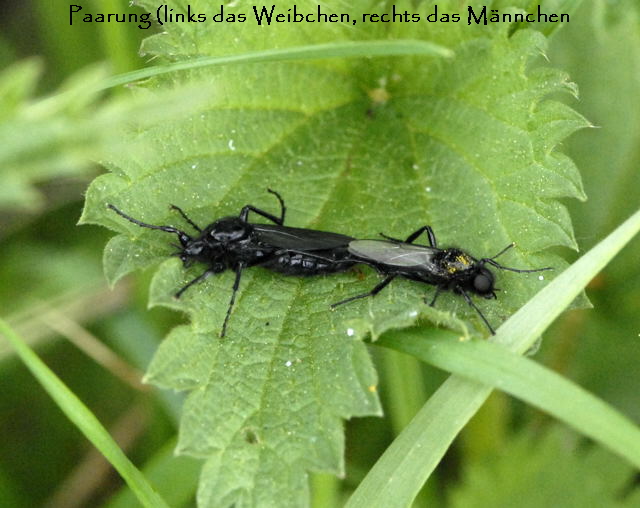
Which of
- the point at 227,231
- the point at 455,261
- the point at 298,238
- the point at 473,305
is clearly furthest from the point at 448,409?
the point at 227,231

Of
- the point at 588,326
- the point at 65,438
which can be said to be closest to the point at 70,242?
the point at 65,438

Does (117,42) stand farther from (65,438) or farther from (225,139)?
(65,438)

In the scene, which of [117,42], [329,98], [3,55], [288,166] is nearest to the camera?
[288,166]

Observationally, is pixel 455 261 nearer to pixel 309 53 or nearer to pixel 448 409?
pixel 448 409

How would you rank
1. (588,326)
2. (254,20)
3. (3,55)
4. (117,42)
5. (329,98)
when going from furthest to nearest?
(3,55) → (588,326) → (117,42) → (329,98) → (254,20)

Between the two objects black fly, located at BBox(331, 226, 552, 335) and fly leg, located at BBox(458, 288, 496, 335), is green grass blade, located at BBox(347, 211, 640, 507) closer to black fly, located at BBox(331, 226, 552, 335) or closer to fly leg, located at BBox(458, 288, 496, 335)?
fly leg, located at BBox(458, 288, 496, 335)

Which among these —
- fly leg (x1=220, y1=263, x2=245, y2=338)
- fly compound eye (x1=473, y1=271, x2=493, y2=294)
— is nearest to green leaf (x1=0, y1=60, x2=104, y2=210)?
fly leg (x1=220, y1=263, x2=245, y2=338)

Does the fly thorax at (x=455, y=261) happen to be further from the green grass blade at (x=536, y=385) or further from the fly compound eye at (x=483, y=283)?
the green grass blade at (x=536, y=385)
